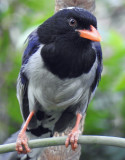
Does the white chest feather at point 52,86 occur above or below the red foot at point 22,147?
above

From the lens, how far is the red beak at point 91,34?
360cm

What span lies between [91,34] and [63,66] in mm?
419

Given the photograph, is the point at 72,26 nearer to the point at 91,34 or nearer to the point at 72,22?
the point at 72,22

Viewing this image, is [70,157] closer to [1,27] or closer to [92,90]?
[92,90]

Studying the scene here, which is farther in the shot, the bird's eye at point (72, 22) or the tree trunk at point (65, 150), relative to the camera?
the tree trunk at point (65, 150)

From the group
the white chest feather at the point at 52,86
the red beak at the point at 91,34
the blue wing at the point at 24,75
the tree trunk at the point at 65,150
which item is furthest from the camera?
the tree trunk at the point at 65,150

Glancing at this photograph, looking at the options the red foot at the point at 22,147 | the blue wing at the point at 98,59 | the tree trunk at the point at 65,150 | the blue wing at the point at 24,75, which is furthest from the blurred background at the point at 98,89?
the red foot at the point at 22,147

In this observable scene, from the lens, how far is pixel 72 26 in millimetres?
3721

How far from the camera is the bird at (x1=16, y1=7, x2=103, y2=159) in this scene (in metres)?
3.73

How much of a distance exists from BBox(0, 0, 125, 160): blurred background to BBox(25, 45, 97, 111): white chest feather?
1052 mm

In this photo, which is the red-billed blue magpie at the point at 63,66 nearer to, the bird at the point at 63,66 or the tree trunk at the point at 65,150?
the bird at the point at 63,66

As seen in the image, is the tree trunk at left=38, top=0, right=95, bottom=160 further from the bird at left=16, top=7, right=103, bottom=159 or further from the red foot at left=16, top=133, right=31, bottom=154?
the red foot at left=16, top=133, right=31, bottom=154

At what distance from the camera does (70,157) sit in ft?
13.8

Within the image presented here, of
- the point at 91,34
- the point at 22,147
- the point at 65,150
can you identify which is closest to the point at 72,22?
the point at 91,34
